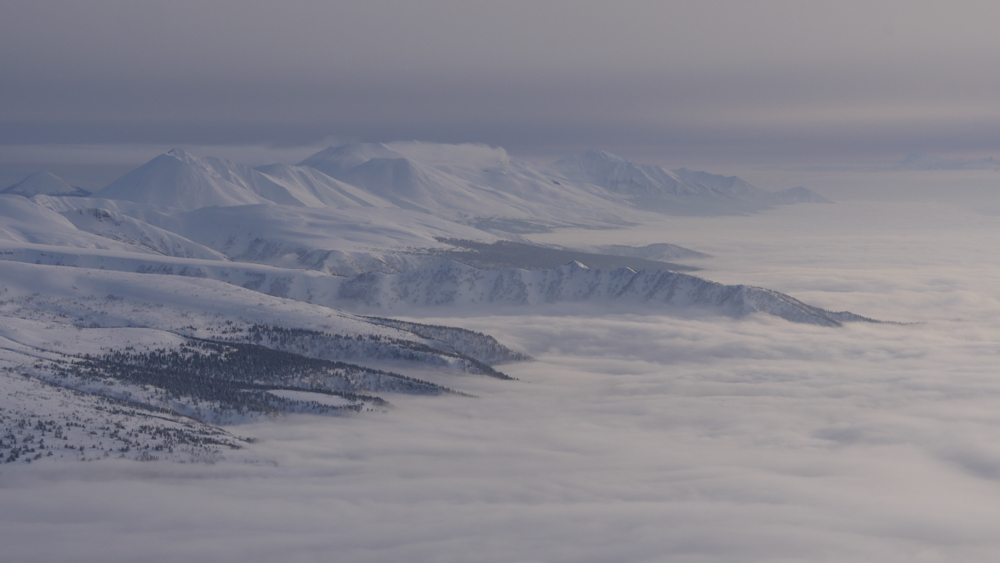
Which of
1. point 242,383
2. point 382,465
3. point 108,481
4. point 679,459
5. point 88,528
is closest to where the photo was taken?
point 88,528

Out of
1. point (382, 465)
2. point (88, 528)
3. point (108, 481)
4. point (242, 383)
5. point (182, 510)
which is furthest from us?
point (242, 383)

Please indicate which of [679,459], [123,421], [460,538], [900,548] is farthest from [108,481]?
[900,548]

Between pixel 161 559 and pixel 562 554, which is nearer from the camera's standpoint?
pixel 161 559

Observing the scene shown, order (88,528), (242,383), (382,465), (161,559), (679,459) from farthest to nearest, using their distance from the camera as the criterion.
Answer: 1. (242,383)
2. (679,459)
3. (382,465)
4. (88,528)
5. (161,559)

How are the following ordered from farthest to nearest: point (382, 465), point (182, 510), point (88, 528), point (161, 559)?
point (382, 465) → point (182, 510) → point (88, 528) → point (161, 559)

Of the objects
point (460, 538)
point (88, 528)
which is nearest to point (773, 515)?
point (460, 538)

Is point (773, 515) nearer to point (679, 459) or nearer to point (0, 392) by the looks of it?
point (679, 459)

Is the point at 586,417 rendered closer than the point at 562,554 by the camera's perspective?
No

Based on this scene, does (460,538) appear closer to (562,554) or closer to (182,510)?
(562,554)
